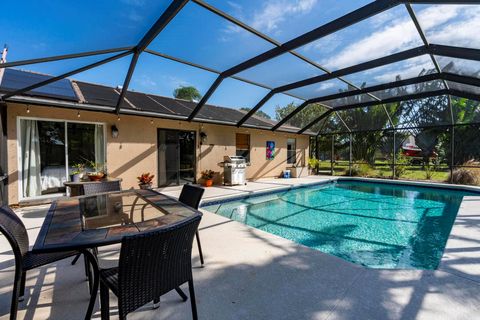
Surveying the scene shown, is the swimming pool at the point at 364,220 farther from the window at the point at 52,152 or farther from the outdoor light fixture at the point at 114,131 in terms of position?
the window at the point at 52,152

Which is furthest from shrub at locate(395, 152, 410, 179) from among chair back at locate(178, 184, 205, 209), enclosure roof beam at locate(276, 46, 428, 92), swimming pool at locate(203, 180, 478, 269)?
chair back at locate(178, 184, 205, 209)

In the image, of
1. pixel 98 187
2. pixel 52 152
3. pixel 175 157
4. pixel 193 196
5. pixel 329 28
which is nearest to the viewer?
pixel 193 196

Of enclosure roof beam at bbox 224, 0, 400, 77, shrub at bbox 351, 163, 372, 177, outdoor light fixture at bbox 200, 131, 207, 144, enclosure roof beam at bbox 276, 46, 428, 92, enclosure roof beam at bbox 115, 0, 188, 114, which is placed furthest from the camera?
shrub at bbox 351, 163, 372, 177

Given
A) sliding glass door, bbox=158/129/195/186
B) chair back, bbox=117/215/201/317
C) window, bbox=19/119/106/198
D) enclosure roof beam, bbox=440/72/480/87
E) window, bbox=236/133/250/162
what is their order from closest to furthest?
chair back, bbox=117/215/201/317 < window, bbox=19/119/106/198 < enclosure roof beam, bbox=440/72/480/87 < sliding glass door, bbox=158/129/195/186 < window, bbox=236/133/250/162

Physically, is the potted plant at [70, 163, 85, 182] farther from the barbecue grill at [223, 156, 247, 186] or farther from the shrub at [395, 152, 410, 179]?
the shrub at [395, 152, 410, 179]

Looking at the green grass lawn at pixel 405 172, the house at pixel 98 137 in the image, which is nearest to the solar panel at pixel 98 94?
the house at pixel 98 137

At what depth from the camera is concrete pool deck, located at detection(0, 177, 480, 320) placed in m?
2.08

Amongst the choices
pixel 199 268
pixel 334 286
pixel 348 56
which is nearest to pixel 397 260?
pixel 334 286

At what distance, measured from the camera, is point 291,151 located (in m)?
14.1

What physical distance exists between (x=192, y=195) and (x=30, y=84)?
18.2 feet

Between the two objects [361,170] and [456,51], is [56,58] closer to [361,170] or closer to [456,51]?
[456,51]

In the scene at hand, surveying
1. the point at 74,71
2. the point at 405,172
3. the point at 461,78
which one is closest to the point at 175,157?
the point at 74,71

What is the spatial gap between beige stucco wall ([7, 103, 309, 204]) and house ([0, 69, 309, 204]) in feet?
0.07

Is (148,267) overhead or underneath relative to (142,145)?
underneath
